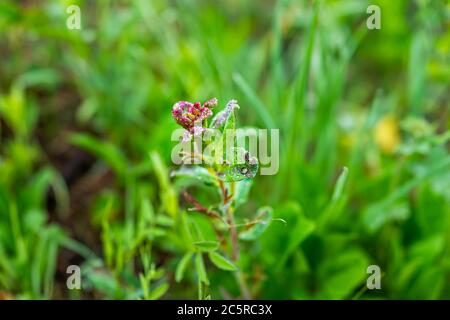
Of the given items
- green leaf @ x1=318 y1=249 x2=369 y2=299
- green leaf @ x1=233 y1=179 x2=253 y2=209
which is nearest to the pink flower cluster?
green leaf @ x1=233 y1=179 x2=253 y2=209

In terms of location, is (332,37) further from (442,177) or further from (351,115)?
(442,177)

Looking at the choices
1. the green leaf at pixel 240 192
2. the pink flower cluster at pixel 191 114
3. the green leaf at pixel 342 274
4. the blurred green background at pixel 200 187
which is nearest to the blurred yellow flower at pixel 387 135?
the blurred green background at pixel 200 187

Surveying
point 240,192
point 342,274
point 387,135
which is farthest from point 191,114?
point 387,135

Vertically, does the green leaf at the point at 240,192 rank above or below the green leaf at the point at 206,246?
above

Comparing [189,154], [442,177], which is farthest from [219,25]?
[189,154]

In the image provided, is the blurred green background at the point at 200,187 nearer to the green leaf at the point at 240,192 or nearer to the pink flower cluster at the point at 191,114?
the green leaf at the point at 240,192

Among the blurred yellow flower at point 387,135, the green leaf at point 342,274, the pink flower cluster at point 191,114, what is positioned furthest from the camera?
the blurred yellow flower at point 387,135

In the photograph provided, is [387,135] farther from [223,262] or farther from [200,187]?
[223,262]
